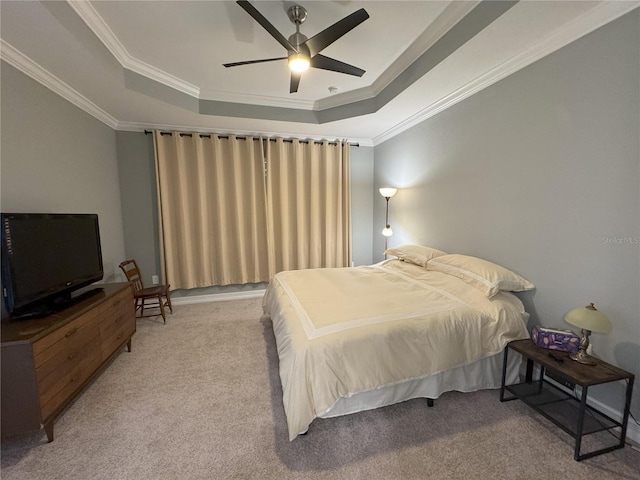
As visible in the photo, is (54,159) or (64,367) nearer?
(64,367)

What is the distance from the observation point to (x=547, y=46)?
1.91m

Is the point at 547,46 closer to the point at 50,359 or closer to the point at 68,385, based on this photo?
the point at 50,359

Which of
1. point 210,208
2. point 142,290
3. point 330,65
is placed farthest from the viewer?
point 210,208

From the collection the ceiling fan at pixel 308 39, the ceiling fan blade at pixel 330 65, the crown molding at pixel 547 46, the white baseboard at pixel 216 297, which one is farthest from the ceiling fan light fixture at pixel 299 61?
the white baseboard at pixel 216 297

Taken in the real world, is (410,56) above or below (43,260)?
above

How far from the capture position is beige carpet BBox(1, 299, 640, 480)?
1431mm

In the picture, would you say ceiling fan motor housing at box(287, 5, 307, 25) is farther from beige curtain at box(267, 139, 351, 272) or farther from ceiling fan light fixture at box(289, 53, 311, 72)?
beige curtain at box(267, 139, 351, 272)

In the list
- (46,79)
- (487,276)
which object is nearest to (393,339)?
(487,276)

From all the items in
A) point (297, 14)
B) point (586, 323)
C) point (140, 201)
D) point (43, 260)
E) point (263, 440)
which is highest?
point (297, 14)

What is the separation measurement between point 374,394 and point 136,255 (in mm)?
3687

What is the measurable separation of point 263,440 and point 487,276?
6.47ft

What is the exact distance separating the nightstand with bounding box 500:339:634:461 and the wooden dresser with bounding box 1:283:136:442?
2.95 m

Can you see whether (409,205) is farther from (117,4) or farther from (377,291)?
(117,4)

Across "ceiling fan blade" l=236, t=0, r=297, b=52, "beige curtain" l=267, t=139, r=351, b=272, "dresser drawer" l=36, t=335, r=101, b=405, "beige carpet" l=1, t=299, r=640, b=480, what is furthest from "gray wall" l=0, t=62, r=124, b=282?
"beige curtain" l=267, t=139, r=351, b=272
